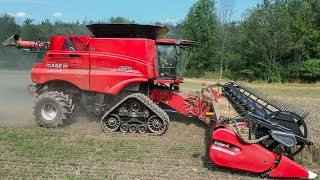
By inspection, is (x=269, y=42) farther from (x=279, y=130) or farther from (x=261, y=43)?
(x=279, y=130)

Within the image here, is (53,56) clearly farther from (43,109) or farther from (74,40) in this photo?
(43,109)

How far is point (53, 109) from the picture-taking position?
9.25 metres

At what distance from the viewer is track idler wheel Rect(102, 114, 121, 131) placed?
347 inches

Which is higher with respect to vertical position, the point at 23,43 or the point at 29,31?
the point at 29,31

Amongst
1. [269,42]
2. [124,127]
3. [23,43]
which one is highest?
[269,42]

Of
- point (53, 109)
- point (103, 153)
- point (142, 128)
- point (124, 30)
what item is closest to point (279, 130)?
point (103, 153)

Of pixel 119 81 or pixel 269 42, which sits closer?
pixel 119 81

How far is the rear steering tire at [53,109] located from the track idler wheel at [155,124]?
195 centimetres

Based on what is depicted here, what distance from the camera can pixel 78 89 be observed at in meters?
9.45

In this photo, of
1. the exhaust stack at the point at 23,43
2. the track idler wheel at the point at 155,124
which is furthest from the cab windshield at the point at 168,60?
the exhaust stack at the point at 23,43

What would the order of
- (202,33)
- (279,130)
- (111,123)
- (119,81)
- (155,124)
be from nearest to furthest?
(279,130)
(155,124)
(111,123)
(119,81)
(202,33)

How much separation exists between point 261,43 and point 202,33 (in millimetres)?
5935

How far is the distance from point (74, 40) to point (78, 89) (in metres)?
1.24

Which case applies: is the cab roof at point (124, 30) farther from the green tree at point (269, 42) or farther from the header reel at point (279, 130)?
the green tree at point (269, 42)
